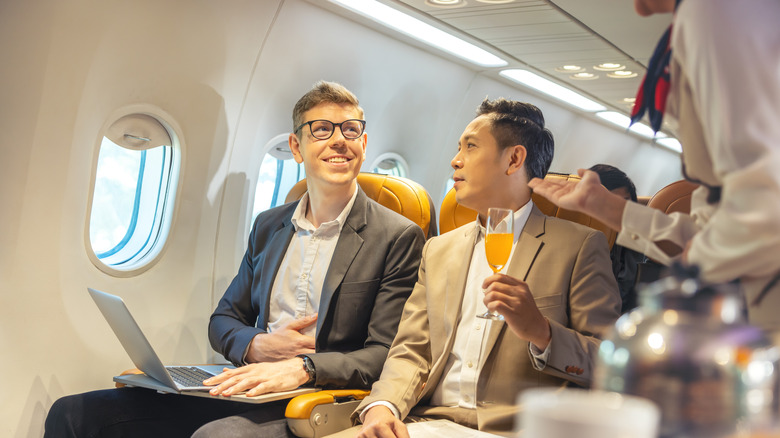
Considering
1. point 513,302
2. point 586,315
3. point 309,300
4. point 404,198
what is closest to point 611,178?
point 513,302

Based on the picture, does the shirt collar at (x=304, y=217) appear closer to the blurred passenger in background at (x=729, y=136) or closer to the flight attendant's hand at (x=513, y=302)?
the flight attendant's hand at (x=513, y=302)

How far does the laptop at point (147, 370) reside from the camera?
2613 millimetres

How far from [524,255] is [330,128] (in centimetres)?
132

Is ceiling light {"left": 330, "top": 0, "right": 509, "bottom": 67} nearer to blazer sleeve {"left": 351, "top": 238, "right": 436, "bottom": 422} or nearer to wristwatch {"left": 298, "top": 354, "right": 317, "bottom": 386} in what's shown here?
blazer sleeve {"left": 351, "top": 238, "right": 436, "bottom": 422}

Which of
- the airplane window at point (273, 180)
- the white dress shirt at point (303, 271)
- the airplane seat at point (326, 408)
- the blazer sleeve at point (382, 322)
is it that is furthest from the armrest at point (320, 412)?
the airplane window at point (273, 180)

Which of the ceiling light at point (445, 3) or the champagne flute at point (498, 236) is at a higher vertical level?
the ceiling light at point (445, 3)

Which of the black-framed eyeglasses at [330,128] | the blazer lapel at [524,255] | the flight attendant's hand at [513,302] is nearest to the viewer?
the flight attendant's hand at [513,302]

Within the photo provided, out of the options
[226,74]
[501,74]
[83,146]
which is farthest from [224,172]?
[501,74]

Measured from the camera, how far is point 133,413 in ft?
9.86

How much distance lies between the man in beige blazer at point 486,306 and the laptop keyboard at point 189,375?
2.33 ft

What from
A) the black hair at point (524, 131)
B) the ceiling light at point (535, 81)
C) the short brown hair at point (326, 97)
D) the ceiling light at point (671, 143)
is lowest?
the ceiling light at point (671, 143)

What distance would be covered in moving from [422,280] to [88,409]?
61.1 inches

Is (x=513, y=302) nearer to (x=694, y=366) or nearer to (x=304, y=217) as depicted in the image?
(x=694, y=366)

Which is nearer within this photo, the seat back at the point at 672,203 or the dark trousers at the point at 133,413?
the seat back at the point at 672,203
